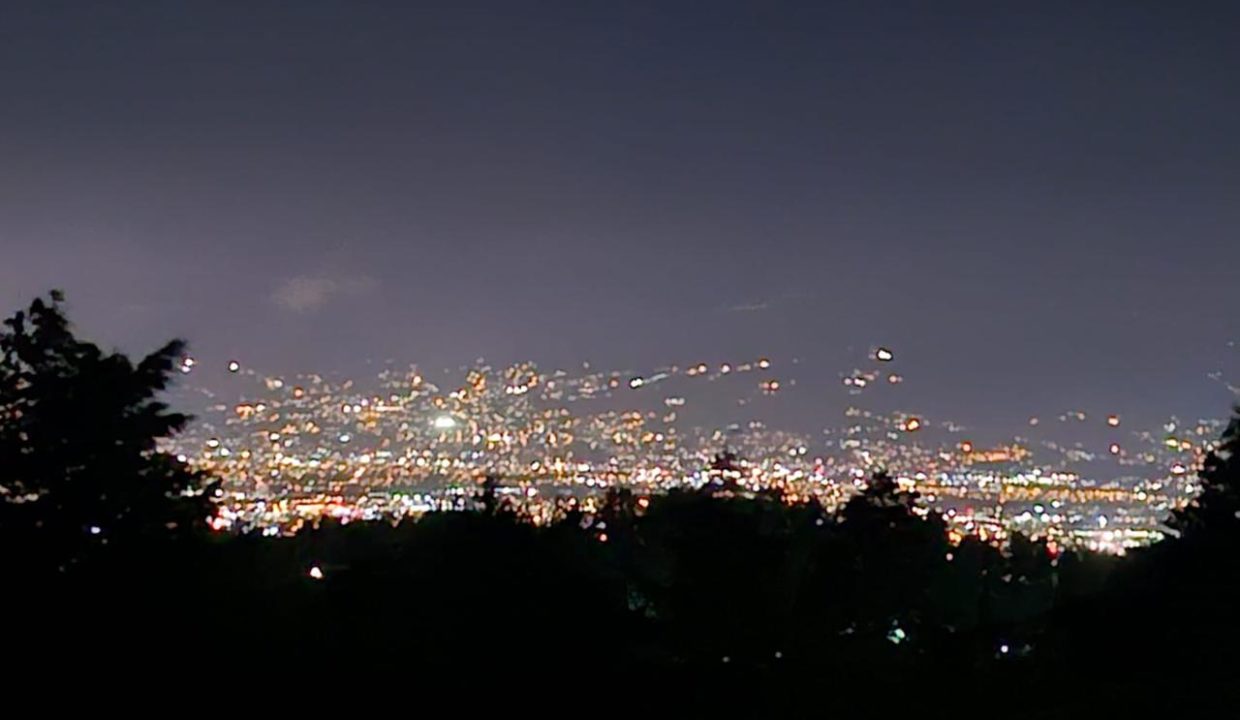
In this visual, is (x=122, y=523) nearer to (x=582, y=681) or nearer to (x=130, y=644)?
(x=130, y=644)

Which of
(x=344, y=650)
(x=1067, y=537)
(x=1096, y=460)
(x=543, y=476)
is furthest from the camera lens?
(x=1096, y=460)

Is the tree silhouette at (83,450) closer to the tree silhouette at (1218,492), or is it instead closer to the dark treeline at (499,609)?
the dark treeline at (499,609)

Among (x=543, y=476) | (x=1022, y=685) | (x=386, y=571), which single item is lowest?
(x=1022, y=685)

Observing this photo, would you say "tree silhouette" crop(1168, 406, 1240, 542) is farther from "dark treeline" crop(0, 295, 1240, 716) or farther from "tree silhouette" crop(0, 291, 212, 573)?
"tree silhouette" crop(0, 291, 212, 573)

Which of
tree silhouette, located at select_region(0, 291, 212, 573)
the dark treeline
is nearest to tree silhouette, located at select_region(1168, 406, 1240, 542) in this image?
the dark treeline

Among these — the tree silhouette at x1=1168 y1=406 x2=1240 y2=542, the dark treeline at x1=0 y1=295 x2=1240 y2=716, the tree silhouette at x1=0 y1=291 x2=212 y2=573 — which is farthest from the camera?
the tree silhouette at x1=1168 y1=406 x2=1240 y2=542

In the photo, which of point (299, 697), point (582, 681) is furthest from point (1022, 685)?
point (299, 697)

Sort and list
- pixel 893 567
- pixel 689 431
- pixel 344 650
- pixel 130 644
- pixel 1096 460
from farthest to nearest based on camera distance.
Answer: pixel 689 431 → pixel 1096 460 → pixel 893 567 → pixel 344 650 → pixel 130 644
